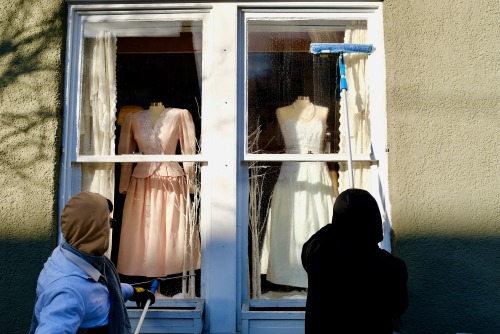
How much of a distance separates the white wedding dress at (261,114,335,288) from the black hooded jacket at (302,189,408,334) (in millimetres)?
1206

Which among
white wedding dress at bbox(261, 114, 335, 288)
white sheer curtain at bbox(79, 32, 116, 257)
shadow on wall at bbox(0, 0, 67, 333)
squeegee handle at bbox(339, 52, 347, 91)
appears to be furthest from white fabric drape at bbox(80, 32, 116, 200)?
squeegee handle at bbox(339, 52, 347, 91)

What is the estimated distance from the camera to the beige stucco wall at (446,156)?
354 cm

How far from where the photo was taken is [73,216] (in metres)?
2.49

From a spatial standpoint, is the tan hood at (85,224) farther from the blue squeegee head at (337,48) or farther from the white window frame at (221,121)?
the blue squeegee head at (337,48)

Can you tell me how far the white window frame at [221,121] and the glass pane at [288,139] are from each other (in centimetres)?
9

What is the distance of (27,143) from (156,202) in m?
0.95

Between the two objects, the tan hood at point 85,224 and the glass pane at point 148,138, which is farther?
the glass pane at point 148,138

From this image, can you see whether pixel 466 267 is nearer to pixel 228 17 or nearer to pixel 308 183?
pixel 308 183

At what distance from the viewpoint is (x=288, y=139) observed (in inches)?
158

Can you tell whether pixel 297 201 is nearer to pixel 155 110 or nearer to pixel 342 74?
pixel 342 74

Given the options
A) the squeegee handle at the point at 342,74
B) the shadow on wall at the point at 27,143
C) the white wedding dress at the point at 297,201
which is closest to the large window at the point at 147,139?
the shadow on wall at the point at 27,143

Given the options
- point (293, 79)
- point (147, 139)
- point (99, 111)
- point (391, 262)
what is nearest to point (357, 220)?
point (391, 262)

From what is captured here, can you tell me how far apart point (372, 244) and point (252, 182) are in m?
1.37

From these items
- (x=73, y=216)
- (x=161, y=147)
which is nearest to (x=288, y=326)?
(x=161, y=147)
